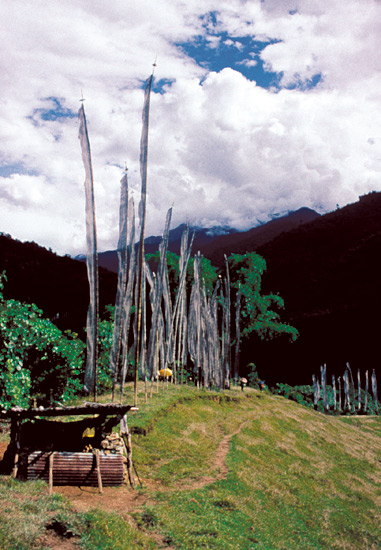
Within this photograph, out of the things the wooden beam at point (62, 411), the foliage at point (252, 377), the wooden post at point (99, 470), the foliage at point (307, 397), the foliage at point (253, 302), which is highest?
the foliage at point (253, 302)

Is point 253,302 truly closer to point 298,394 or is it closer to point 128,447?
point 298,394

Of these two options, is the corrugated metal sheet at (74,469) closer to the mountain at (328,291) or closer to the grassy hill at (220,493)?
the grassy hill at (220,493)

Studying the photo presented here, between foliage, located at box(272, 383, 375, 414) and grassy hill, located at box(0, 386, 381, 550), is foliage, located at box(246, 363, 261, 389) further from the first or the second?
grassy hill, located at box(0, 386, 381, 550)

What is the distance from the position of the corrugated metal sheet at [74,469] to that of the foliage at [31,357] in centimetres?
451

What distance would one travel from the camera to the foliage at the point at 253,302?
4438cm

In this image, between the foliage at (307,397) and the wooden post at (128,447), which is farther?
the foliage at (307,397)

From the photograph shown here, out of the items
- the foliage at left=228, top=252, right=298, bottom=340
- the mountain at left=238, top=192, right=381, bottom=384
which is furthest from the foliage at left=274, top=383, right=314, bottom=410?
the foliage at left=228, top=252, right=298, bottom=340

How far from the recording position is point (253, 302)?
148 ft

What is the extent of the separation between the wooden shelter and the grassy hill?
693 millimetres

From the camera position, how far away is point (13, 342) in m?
15.2

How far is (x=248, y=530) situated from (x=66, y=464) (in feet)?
16.8

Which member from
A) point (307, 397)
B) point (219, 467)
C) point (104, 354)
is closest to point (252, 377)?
point (307, 397)

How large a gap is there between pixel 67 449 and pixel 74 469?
3.80 feet

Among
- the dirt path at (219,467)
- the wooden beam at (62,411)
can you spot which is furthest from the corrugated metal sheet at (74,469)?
the dirt path at (219,467)
